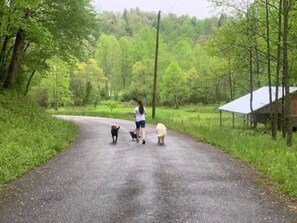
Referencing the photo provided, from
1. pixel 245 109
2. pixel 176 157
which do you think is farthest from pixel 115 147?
pixel 245 109

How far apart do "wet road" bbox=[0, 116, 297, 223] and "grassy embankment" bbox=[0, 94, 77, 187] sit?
1.56ft

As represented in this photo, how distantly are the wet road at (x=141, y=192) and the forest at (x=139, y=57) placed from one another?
6.21 meters

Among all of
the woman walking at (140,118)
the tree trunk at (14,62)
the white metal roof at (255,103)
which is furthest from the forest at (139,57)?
the woman walking at (140,118)

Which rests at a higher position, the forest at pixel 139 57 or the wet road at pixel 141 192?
the forest at pixel 139 57

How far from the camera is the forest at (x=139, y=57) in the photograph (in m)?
20.2

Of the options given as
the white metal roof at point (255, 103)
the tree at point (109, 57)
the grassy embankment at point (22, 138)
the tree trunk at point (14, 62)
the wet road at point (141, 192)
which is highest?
the tree at point (109, 57)

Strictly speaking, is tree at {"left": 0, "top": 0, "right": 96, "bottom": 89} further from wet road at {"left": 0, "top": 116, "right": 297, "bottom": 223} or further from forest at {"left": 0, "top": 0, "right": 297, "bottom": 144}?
wet road at {"left": 0, "top": 116, "right": 297, "bottom": 223}

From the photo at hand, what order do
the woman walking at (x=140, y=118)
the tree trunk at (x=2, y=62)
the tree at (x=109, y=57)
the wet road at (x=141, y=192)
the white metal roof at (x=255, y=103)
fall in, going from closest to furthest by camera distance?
1. the wet road at (x=141, y=192)
2. the woman walking at (x=140, y=118)
3. the tree trunk at (x=2, y=62)
4. the white metal roof at (x=255, y=103)
5. the tree at (x=109, y=57)

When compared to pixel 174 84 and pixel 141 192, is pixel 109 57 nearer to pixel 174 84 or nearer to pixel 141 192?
pixel 174 84

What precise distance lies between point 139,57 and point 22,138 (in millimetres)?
78463

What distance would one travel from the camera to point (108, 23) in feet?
610

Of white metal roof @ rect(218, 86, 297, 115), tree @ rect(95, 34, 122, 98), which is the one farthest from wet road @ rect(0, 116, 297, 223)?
tree @ rect(95, 34, 122, 98)

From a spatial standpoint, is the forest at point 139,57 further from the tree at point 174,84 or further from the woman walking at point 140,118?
the woman walking at point 140,118

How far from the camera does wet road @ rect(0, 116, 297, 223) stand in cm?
722
